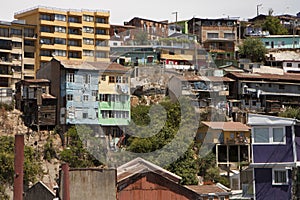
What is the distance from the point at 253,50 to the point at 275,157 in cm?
3552

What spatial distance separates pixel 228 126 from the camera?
140 feet

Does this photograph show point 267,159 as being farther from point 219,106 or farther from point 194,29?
point 194,29

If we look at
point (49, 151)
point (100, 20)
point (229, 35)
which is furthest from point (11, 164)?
point (229, 35)

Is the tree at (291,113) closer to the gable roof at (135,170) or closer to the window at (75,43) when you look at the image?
the window at (75,43)

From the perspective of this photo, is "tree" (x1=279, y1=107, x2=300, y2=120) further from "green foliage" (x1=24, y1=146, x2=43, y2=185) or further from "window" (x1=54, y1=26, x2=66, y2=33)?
"window" (x1=54, y1=26, x2=66, y2=33)

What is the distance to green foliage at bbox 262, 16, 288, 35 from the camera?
63.2 m

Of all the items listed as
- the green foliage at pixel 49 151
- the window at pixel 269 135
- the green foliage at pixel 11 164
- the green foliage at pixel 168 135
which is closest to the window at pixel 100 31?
the green foliage at pixel 168 135

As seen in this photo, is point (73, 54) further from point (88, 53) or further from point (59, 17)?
point (59, 17)

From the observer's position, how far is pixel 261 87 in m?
48.7

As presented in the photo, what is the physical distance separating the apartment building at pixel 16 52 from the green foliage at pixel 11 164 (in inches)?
337

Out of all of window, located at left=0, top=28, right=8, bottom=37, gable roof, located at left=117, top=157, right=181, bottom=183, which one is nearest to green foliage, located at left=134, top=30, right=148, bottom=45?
window, located at left=0, top=28, right=8, bottom=37

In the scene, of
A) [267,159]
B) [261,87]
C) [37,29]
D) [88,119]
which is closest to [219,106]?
[261,87]

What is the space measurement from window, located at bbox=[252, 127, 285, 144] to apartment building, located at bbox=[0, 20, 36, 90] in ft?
86.2

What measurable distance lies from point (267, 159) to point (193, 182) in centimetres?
1452
